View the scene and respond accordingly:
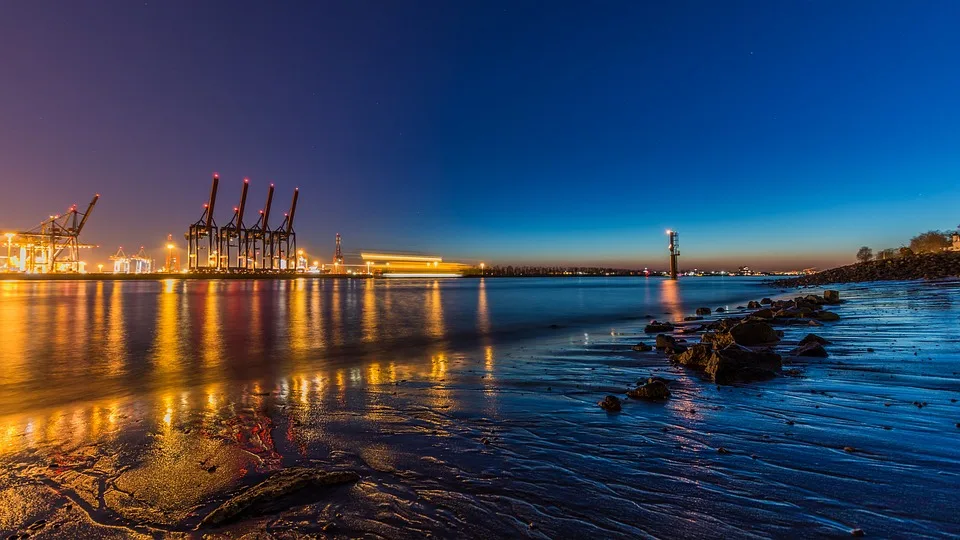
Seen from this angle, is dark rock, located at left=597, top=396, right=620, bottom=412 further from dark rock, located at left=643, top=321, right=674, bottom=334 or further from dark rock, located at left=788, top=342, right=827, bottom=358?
dark rock, located at left=643, top=321, right=674, bottom=334

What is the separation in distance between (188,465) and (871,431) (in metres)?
6.76

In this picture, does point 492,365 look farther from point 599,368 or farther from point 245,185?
point 245,185

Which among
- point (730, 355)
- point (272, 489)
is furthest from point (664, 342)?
point (272, 489)

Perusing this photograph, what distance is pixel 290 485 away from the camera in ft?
11.5

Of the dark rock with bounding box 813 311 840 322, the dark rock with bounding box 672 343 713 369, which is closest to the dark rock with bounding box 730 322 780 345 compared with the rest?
the dark rock with bounding box 672 343 713 369

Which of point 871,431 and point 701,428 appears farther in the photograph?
point 701,428

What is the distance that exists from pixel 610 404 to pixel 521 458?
198 centimetres

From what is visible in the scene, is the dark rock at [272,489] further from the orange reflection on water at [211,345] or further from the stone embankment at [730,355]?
the orange reflection on water at [211,345]

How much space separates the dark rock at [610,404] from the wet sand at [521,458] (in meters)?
0.14

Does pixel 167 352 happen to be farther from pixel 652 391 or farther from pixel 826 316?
pixel 826 316

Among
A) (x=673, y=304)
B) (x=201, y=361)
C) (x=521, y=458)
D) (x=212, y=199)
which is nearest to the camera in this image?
(x=521, y=458)

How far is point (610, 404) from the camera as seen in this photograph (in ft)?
18.5

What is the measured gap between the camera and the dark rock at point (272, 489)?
317 centimetres

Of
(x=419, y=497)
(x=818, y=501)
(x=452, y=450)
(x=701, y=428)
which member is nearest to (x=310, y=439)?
(x=452, y=450)
